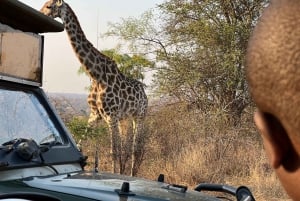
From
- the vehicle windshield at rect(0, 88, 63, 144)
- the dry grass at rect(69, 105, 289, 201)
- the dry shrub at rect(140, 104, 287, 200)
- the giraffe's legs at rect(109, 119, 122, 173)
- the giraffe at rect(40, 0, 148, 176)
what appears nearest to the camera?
the vehicle windshield at rect(0, 88, 63, 144)

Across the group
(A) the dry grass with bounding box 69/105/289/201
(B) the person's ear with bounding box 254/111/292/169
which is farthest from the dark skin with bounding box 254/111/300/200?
(A) the dry grass with bounding box 69/105/289/201

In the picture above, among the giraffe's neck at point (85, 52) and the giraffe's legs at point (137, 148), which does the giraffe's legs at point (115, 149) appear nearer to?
the giraffe's legs at point (137, 148)

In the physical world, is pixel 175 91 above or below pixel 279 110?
above

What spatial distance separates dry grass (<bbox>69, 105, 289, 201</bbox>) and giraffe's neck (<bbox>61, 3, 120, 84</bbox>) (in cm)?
108

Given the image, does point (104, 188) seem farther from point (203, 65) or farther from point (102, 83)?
point (203, 65)

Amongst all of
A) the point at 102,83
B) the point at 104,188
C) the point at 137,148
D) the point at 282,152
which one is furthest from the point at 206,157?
the point at 282,152

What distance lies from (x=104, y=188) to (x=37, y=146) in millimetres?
556

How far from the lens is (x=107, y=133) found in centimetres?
876

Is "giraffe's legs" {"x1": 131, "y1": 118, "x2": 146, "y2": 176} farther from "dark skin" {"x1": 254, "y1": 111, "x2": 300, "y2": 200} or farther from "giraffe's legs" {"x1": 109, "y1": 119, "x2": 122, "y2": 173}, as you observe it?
"dark skin" {"x1": 254, "y1": 111, "x2": 300, "y2": 200}

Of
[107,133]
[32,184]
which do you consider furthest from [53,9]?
[32,184]

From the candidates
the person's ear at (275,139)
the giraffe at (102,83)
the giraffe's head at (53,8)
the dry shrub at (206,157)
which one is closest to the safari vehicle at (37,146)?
the person's ear at (275,139)

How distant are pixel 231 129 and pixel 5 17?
8.21m

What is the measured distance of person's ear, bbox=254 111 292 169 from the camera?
695 mm

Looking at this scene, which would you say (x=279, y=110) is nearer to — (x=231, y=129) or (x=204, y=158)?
(x=204, y=158)
